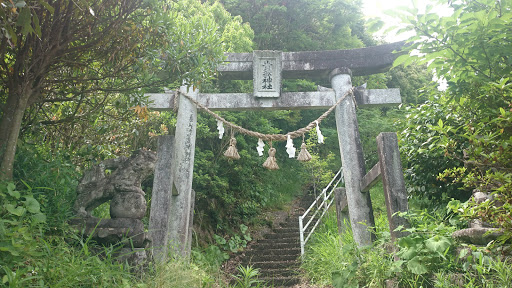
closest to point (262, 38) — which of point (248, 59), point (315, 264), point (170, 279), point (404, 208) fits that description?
point (248, 59)

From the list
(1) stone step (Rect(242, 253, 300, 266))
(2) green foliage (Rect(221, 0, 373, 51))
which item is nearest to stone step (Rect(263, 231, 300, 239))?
(1) stone step (Rect(242, 253, 300, 266))

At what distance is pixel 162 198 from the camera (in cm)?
408

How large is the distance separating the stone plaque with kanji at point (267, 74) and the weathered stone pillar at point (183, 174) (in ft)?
2.99

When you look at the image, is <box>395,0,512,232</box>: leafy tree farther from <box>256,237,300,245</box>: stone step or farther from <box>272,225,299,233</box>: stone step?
<box>272,225,299,233</box>: stone step

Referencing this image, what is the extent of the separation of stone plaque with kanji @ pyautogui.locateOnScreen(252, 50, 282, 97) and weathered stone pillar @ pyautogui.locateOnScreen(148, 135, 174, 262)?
1.52m

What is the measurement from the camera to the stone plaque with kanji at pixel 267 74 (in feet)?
16.5

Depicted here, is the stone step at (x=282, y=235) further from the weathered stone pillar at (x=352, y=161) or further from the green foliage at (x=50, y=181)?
the green foliage at (x=50, y=181)

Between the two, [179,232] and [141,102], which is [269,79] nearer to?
[141,102]

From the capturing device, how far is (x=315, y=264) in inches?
231

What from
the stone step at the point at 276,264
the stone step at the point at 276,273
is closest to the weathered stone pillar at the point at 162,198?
the stone step at the point at 276,273

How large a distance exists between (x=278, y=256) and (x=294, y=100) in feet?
13.5

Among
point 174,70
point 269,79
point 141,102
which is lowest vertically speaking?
point 141,102

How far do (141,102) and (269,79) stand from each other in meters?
2.06

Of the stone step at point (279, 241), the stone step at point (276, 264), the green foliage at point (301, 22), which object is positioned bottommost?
the stone step at point (276, 264)
